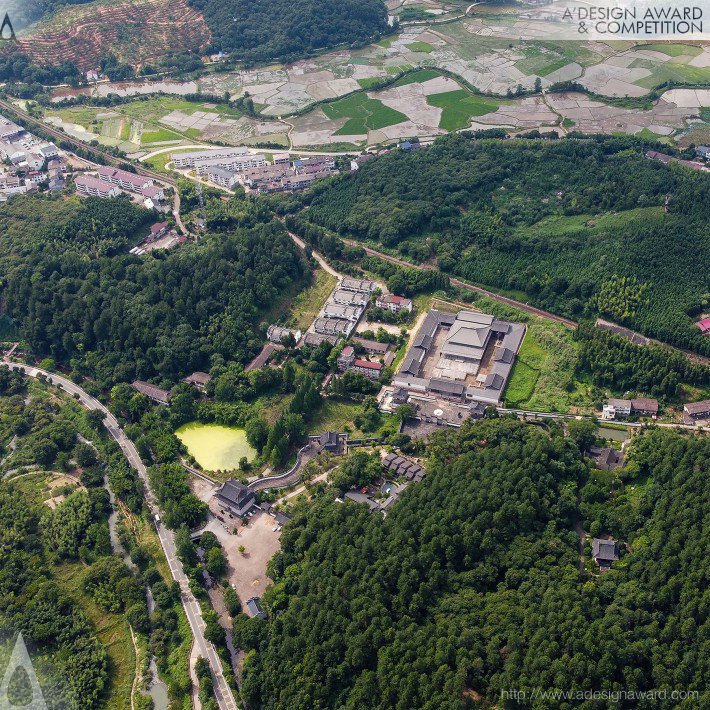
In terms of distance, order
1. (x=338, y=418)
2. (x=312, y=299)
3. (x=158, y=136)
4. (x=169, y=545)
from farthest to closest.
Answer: (x=158, y=136)
(x=312, y=299)
(x=338, y=418)
(x=169, y=545)

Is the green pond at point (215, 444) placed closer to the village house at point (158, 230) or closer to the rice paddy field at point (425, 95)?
the village house at point (158, 230)

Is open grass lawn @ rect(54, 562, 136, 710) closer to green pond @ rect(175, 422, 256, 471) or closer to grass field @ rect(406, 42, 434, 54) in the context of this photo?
green pond @ rect(175, 422, 256, 471)

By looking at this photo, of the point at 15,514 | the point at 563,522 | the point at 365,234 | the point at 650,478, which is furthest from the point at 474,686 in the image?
the point at 365,234

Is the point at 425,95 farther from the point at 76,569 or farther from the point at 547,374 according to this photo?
the point at 76,569

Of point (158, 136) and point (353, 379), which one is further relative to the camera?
point (158, 136)

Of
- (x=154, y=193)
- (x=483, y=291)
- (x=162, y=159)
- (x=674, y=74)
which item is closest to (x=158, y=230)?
(x=154, y=193)

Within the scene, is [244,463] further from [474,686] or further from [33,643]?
[474,686]
